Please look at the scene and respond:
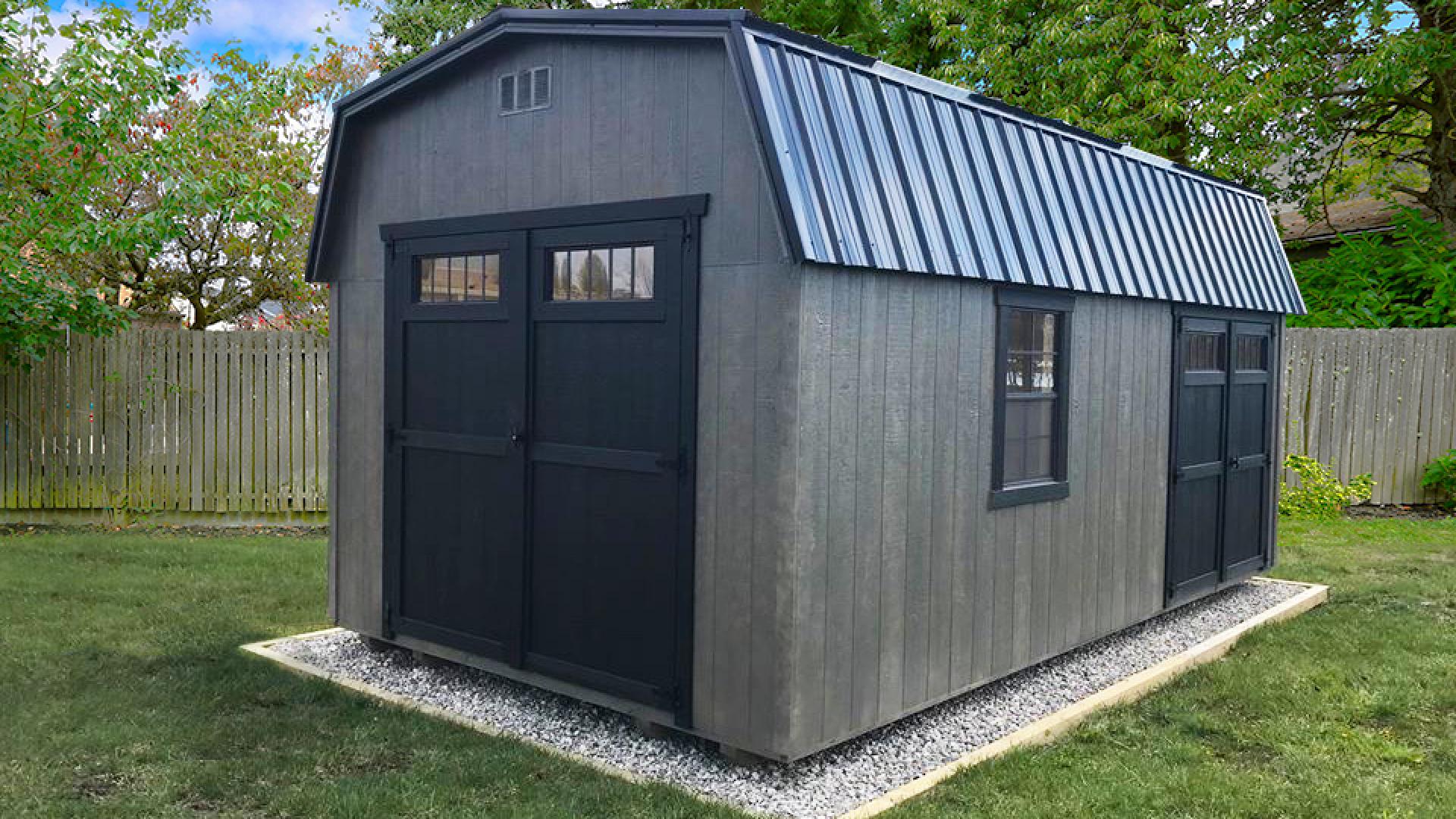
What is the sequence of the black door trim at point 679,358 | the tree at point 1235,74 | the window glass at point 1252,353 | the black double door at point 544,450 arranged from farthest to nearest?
the tree at point 1235,74 → the window glass at point 1252,353 → the black double door at point 544,450 → the black door trim at point 679,358

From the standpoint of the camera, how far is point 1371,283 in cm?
1377

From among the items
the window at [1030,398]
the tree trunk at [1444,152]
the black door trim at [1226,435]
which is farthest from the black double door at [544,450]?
the tree trunk at [1444,152]

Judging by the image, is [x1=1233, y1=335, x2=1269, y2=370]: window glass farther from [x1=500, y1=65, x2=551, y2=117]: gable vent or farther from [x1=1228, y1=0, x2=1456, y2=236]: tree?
[x1=1228, y1=0, x2=1456, y2=236]: tree

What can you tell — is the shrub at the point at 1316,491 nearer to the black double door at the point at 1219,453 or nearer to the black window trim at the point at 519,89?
the black double door at the point at 1219,453

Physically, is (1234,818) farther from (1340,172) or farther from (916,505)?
(1340,172)

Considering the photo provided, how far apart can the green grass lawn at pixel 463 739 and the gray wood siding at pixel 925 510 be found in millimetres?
521

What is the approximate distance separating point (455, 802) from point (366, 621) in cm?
215

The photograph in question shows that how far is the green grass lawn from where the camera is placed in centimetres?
411

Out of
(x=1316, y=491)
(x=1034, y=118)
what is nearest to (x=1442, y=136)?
(x=1316, y=491)

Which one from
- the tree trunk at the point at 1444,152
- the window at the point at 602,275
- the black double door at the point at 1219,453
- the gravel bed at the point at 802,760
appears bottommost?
the gravel bed at the point at 802,760

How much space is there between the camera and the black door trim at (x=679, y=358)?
4.46 meters

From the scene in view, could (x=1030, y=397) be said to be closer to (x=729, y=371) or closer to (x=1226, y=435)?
(x=729, y=371)

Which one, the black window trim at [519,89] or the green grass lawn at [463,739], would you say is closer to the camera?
the green grass lawn at [463,739]

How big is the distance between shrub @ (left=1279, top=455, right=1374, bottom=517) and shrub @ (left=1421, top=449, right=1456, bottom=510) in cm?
53
